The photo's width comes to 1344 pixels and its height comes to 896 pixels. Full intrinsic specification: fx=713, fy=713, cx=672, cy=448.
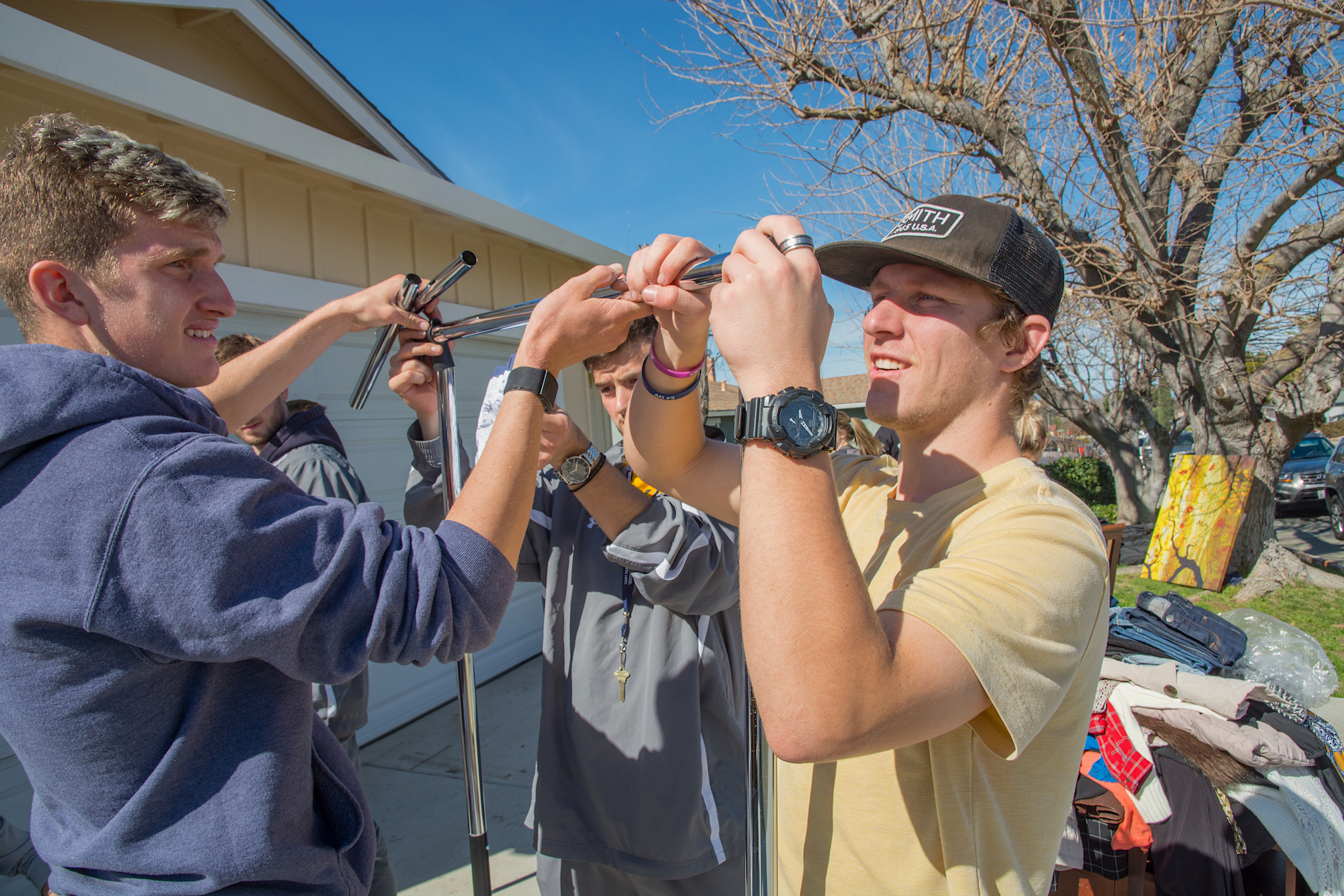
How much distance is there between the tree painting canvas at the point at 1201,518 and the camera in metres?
7.87

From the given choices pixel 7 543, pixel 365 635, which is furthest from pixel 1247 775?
pixel 7 543

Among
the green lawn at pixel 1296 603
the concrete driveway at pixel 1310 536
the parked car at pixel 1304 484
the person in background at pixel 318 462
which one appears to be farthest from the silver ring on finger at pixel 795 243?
the parked car at pixel 1304 484

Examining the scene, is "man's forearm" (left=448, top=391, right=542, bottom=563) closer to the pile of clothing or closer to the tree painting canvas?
the pile of clothing

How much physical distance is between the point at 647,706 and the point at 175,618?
122 centimetres

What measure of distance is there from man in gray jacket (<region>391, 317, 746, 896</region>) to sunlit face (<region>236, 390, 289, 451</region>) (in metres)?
1.04

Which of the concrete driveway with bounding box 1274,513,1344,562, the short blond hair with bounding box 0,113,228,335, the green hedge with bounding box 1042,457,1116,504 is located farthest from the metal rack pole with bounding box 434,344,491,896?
the green hedge with bounding box 1042,457,1116,504

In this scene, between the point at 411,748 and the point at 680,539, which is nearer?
the point at 680,539

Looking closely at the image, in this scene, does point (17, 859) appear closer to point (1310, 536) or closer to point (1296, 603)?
point (1296, 603)

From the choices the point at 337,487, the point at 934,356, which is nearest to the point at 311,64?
the point at 337,487

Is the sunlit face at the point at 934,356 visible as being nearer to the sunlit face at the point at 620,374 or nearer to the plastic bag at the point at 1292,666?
the sunlit face at the point at 620,374

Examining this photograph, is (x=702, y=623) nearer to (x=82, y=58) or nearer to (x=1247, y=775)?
(x=1247, y=775)

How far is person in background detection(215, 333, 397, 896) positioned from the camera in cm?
242

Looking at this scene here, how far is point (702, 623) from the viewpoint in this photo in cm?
202

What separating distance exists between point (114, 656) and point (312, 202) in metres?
4.06
